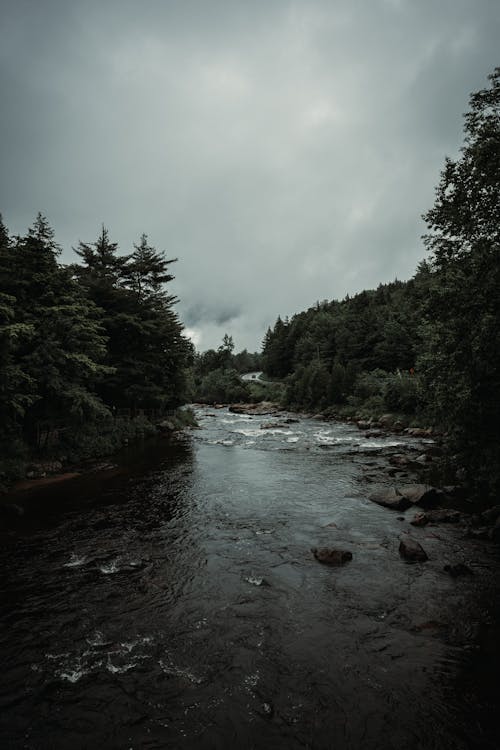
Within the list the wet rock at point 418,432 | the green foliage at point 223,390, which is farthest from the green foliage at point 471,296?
the green foliage at point 223,390

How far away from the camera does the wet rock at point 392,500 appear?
1330 cm

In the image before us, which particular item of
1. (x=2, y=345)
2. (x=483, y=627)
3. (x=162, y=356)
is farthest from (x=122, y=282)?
(x=483, y=627)

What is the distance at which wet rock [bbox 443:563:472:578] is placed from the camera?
8594 mm

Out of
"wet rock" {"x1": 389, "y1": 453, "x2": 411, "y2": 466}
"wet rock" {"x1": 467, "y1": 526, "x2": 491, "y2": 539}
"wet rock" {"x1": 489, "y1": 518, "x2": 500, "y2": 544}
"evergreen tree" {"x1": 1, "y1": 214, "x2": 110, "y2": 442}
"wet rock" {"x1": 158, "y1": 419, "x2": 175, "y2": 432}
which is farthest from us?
"wet rock" {"x1": 158, "y1": 419, "x2": 175, "y2": 432}

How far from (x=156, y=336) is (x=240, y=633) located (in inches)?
1161

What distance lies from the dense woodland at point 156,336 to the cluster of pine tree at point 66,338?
0.27ft

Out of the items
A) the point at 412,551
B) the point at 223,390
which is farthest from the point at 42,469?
the point at 223,390

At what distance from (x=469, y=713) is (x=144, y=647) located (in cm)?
520

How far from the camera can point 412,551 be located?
949cm

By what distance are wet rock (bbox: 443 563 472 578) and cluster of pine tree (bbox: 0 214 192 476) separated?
1489cm

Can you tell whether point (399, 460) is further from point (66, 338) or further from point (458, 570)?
point (66, 338)

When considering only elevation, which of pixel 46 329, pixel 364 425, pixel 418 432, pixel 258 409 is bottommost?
pixel 418 432

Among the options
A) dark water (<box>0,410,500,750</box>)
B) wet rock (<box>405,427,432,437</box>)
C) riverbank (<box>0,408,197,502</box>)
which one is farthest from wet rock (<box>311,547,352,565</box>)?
wet rock (<box>405,427,432,437</box>)

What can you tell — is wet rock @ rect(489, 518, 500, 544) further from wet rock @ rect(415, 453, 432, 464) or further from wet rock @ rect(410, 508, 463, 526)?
wet rock @ rect(415, 453, 432, 464)
